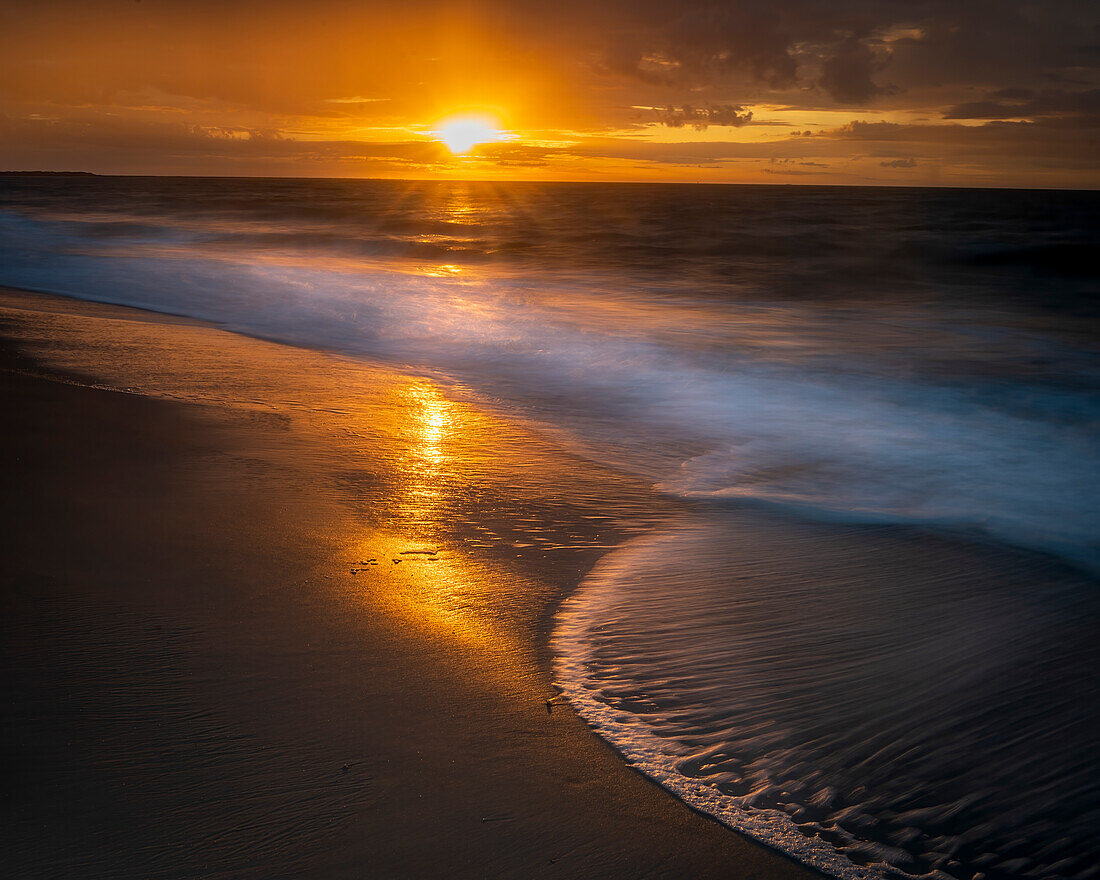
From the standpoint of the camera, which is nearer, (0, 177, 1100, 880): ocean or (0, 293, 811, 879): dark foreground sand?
(0, 293, 811, 879): dark foreground sand

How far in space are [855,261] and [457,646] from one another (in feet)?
88.5

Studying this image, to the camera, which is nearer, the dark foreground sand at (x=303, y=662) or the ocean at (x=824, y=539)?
the dark foreground sand at (x=303, y=662)

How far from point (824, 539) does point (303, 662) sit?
8.94ft

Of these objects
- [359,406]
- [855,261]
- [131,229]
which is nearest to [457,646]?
[359,406]

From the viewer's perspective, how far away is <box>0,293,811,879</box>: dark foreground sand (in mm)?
2213

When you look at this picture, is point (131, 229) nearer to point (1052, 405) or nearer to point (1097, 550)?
point (1052, 405)

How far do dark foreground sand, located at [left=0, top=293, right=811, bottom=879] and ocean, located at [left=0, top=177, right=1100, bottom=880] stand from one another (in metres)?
0.26

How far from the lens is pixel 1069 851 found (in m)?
2.35

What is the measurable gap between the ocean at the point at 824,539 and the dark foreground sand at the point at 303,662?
265 millimetres

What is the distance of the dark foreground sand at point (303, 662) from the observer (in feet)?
7.26

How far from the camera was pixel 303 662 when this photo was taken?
303 cm

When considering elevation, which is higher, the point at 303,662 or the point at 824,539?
the point at 824,539

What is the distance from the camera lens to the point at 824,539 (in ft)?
14.6

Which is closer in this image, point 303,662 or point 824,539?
point 303,662
